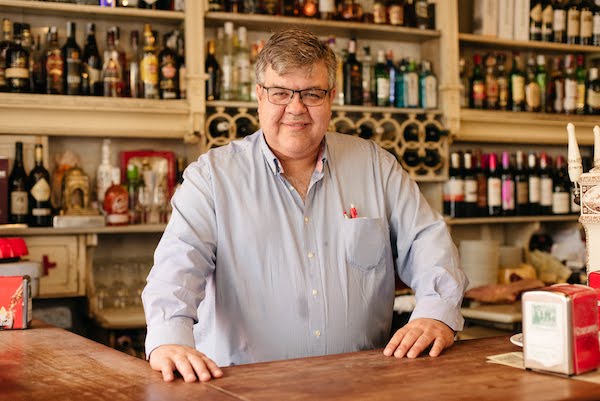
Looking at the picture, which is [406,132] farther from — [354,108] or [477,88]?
[477,88]

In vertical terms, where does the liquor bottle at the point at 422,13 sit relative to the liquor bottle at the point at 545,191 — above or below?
above

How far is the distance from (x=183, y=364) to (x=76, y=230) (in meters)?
1.88

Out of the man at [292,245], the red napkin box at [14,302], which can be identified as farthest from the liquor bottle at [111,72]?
the man at [292,245]

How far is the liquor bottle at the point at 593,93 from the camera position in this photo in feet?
14.3

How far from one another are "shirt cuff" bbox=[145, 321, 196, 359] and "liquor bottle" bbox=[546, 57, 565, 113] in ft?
10.7

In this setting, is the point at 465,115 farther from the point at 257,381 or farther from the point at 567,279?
the point at 257,381

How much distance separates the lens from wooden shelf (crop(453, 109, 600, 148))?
13.1ft

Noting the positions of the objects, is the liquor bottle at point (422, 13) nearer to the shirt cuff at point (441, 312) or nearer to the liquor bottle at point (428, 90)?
the liquor bottle at point (428, 90)

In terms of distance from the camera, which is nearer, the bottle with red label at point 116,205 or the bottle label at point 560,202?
the bottle with red label at point 116,205

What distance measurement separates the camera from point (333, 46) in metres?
3.79

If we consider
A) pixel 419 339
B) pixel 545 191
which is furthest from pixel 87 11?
pixel 545 191

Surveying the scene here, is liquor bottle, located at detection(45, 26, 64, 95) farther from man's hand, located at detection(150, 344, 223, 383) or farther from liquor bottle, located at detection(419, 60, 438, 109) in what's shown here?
man's hand, located at detection(150, 344, 223, 383)

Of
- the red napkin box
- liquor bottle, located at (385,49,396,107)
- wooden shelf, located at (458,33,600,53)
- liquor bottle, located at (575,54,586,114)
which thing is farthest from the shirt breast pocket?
liquor bottle, located at (575,54,586,114)

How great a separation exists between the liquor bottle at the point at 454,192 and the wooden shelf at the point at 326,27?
0.65m
